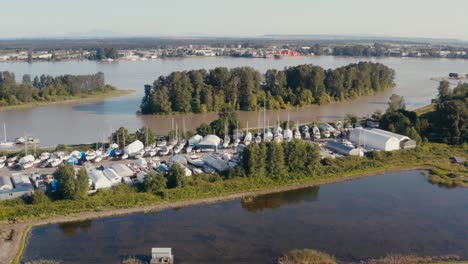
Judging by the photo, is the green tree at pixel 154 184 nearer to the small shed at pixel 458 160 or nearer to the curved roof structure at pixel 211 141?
the curved roof structure at pixel 211 141

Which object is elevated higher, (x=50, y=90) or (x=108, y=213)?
(x=50, y=90)

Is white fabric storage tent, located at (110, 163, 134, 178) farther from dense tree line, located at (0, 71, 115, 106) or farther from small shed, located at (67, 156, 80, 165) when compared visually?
dense tree line, located at (0, 71, 115, 106)

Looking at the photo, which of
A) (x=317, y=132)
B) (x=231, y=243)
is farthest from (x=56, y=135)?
(x=231, y=243)

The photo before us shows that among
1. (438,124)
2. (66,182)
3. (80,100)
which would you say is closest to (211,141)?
(66,182)

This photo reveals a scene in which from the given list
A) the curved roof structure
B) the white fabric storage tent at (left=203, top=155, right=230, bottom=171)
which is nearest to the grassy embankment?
the white fabric storage tent at (left=203, top=155, right=230, bottom=171)

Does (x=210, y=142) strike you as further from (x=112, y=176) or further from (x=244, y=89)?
(x=244, y=89)

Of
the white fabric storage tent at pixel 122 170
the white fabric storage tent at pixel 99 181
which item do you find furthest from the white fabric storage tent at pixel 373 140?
the white fabric storage tent at pixel 99 181
